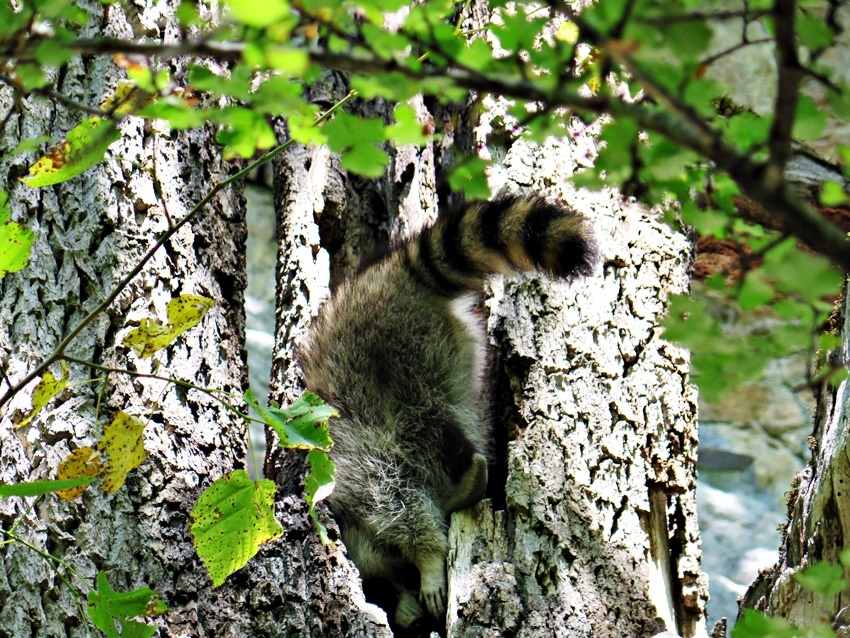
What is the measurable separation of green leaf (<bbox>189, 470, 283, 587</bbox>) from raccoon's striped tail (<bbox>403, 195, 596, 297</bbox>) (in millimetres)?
1080

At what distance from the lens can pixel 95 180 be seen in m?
2.41

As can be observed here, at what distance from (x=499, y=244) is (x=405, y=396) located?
2.01 feet

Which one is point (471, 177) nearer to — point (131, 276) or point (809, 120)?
point (809, 120)

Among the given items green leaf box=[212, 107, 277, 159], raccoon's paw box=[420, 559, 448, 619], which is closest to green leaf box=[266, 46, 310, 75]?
green leaf box=[212, 107, 277, 159]

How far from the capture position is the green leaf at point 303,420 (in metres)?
1.59

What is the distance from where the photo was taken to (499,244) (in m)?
2.56

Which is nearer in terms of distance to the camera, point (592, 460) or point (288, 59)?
point (288, 59)

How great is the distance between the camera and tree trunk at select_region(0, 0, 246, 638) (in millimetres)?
2055

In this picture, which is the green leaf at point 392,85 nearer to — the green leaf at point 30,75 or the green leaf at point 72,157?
the green leaf at point 30,75

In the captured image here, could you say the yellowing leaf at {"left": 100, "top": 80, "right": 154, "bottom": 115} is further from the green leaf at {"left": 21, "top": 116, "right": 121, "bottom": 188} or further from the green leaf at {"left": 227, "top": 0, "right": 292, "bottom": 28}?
the green leaf at {"left": 227, "top": 0, "right": 292, "bottom": 28}

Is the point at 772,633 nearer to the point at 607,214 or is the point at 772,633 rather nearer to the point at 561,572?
the point at 561,572

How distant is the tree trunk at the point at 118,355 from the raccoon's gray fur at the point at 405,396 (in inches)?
15.4

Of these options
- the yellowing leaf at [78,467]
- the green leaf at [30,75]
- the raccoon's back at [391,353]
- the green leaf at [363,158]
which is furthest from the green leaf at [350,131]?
the raccoon's back at [391,353]

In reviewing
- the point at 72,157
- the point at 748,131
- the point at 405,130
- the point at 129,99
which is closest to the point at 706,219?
the point at 748,131
